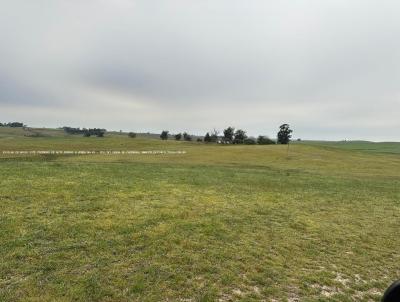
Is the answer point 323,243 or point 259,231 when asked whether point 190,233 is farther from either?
Answer: point 323,243

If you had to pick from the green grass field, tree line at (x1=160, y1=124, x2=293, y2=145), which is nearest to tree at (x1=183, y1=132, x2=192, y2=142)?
tree line at (x1=160, y1=124, x2=293, y2=145)

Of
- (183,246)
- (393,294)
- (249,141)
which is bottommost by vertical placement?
(183,246)

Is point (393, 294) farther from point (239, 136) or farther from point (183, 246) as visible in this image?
point (239, 136)

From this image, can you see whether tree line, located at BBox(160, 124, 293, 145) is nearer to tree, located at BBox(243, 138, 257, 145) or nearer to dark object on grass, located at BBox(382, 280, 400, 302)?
tree, located at BBox(243, 138, 257, 145)

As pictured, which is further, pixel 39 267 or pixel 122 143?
pixel 122 143

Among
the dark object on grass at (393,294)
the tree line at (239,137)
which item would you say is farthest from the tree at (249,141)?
the dark object on grass at (393,294)

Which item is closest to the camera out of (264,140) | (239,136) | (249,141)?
(264,140)

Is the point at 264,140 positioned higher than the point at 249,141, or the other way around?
the point at 264,140

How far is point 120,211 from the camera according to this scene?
13.0 metres

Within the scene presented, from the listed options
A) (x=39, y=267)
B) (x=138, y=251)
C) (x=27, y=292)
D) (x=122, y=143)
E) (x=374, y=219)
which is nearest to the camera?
(x=27, y=292)

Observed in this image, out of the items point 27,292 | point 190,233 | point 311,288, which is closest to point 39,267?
point 27,292

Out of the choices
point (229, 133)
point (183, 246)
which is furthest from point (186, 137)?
point (183, 246)

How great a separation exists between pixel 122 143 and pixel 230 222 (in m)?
91.4

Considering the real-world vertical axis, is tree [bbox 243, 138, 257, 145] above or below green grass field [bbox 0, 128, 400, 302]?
above
